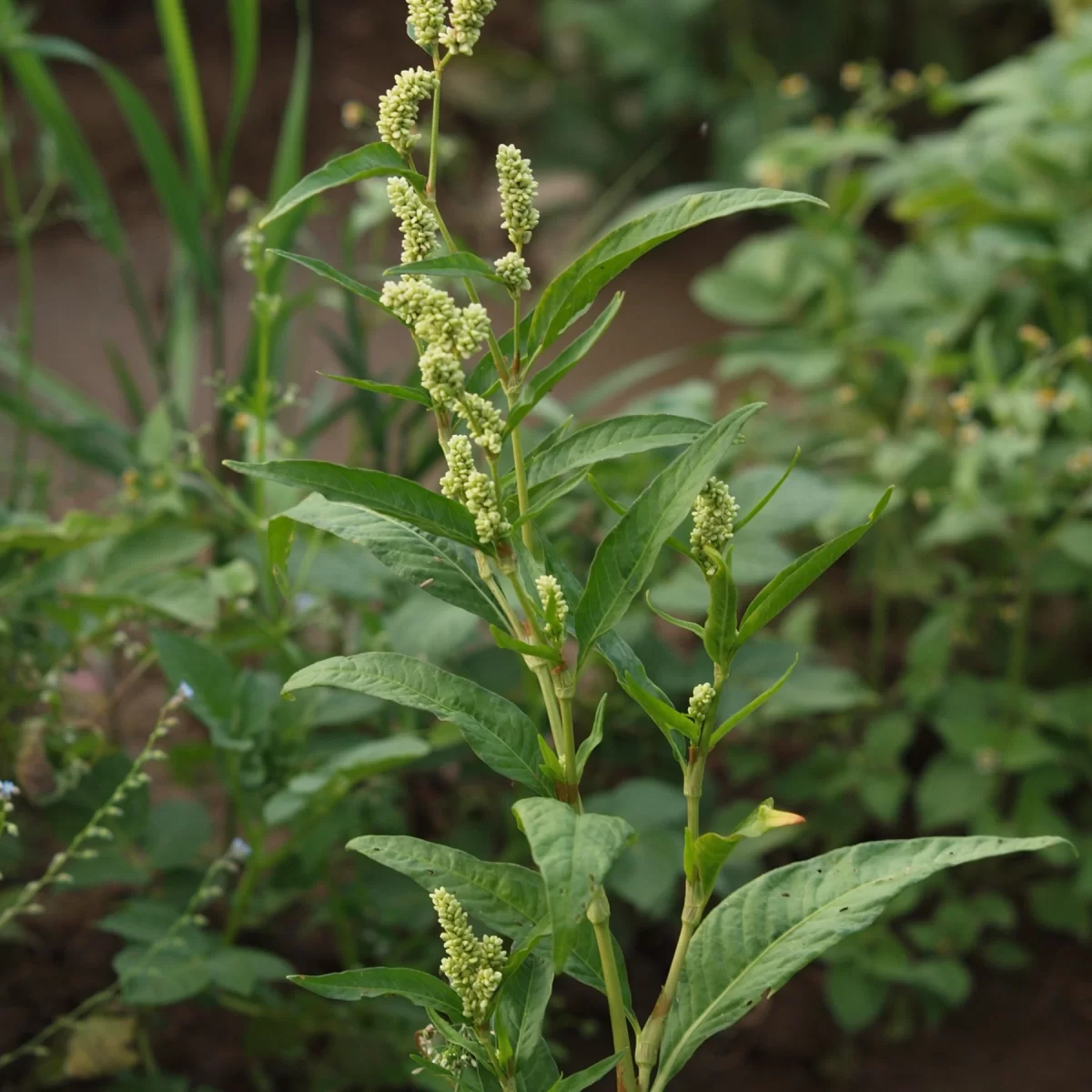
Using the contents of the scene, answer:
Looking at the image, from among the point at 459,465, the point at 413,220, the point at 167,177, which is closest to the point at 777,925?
the point at 459,465

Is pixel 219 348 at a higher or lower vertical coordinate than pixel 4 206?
lower

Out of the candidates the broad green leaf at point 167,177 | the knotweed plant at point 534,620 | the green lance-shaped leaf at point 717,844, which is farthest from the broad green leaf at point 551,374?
the broad green leaf at point 167,177

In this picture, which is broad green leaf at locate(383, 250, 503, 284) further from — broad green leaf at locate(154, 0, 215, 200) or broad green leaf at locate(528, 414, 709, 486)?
broad green leaf at locate(154, 0, 215, 200)

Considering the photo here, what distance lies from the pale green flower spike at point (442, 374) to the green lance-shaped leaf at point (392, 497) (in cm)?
5

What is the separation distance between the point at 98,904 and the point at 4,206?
6.15 feet

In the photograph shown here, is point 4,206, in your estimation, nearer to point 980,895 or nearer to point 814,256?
point 814,256

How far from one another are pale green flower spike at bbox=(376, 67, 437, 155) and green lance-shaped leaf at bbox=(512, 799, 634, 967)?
0.31 metres

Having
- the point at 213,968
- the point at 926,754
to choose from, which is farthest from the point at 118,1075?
the point at 926,754

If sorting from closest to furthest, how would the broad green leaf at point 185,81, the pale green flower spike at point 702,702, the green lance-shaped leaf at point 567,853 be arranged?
the green lance-shaped leaf at point 567,853 < the pale green flower spike at point 702,702 < the broad green leaf at point 185,81

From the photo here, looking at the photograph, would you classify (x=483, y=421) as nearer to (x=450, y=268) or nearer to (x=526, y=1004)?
(x=450, y=268)

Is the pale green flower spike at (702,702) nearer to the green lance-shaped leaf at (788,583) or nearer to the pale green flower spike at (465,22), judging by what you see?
the green lance-shaped leaf at (788,583)

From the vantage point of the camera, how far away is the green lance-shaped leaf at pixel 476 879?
68cm

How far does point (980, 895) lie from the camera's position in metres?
1.49

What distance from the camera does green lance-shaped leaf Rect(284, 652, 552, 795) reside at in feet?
2.15
